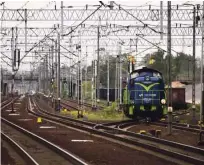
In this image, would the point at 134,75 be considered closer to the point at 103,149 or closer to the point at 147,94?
the point at 147,94

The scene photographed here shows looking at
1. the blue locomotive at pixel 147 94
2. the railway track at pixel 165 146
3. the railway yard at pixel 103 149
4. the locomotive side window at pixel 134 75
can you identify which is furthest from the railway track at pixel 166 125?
the railway track at pixel 165 146

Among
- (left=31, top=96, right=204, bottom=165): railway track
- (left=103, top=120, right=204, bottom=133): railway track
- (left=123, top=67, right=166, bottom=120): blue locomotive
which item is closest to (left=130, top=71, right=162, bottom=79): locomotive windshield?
(left=123, top=67, right=166, bottom=120): blue locomotive

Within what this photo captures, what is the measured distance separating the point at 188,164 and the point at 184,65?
10089 cm

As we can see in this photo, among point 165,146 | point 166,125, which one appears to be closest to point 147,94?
point 166,125

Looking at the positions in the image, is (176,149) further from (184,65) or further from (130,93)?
(184,65)

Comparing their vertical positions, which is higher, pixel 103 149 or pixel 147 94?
pixel 147 94

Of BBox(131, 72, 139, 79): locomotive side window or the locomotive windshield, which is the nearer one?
the locomotive windshield

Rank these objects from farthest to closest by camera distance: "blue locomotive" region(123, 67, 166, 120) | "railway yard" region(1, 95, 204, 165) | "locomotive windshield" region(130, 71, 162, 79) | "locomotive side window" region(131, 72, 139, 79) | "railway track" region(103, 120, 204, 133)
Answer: "locomotive side window" region(131, 72, 139, 79)
"locomotive windshield" region(130, 71, 162, 79)
"blue locomotive" region(123, 67, 166, 120)
"railway track" region(103, 120, 204, 133)
"railway yard" region(1, 95, 204, 165)

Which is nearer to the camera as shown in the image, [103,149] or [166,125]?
[103,149]

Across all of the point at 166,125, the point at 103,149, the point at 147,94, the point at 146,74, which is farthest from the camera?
the point at 146,74

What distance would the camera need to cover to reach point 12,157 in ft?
55.3

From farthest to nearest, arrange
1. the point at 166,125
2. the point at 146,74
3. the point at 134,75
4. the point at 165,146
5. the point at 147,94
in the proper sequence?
1. the point at 134,75
2. the point at 146,74
3. the point at 147,94
4. the point at 166,125
5. the point at 165,146

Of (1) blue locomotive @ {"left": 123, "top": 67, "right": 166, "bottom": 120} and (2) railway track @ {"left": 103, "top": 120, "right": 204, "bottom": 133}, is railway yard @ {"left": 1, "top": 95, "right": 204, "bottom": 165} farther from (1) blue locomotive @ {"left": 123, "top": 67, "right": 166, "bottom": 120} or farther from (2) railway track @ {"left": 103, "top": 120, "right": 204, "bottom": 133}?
(1) blue locomotive @ {"left": 123, "top": 67, "right": 166, "bottom": 120}

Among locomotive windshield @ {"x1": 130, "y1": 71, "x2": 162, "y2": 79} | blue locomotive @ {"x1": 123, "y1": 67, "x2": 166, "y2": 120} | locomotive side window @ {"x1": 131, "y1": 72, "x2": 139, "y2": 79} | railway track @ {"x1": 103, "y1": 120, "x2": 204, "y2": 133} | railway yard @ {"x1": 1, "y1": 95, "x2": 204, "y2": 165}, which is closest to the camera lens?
railway yard @ {"x1": 1, "y1": 95, "x2": 204, "y2": 165}
